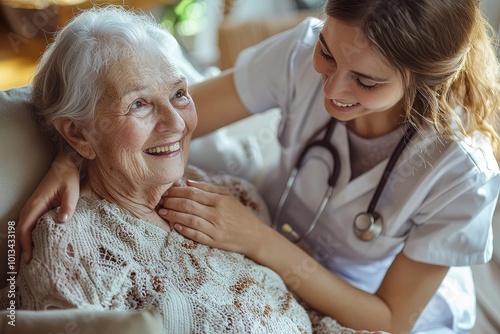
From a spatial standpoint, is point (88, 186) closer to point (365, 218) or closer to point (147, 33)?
point (147, 33)

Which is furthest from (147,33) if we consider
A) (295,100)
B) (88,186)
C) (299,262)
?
(299,262)

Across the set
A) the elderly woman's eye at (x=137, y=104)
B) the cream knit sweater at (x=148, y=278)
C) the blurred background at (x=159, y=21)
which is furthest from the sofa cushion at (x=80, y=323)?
the blurred background at (x=159, y=21)

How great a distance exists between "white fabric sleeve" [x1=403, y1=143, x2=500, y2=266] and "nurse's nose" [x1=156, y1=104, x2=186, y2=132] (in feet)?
2.12

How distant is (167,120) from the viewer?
1.33 m

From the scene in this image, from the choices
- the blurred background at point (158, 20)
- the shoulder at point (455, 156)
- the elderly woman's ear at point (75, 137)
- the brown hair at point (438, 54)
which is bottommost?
the blurred background at point (158, 20)

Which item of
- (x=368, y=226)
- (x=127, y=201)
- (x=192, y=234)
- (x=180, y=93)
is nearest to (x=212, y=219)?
(x=192, y=234)

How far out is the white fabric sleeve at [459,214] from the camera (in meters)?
1.42

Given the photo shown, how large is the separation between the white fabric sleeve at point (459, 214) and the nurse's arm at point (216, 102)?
2.02ft

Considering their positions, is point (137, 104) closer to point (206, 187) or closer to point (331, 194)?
point (206, 187)

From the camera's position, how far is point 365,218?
1.57 metres

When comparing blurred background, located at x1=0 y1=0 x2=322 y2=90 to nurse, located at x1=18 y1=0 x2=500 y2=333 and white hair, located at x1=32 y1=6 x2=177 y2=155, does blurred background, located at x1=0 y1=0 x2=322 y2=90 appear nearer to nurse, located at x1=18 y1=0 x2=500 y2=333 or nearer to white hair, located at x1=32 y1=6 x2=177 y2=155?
nurse, located at x1=18 y1=0 x2=500 y2=333

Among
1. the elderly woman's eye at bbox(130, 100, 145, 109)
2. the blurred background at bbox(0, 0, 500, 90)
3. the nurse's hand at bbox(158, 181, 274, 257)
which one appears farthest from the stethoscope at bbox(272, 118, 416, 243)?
the blurred background at bbox(0, 0, 500, 90)

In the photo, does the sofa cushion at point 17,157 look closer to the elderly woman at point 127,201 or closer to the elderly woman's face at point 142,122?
the elderly woman at point 127,201

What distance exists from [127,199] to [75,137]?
0.62ft
